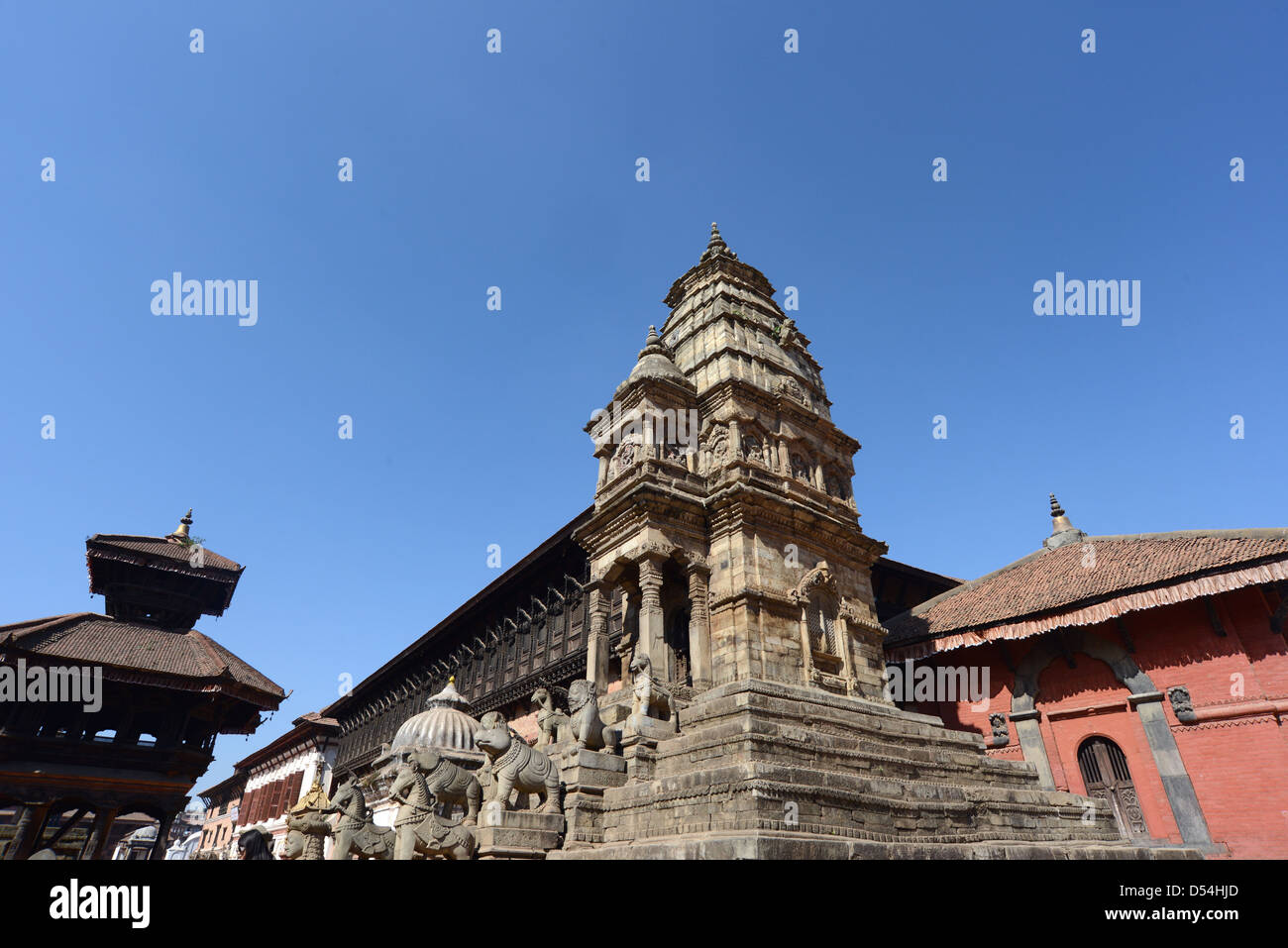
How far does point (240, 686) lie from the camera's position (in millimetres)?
27438

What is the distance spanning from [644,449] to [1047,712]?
41.8 ft

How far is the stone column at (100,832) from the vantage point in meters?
23.5

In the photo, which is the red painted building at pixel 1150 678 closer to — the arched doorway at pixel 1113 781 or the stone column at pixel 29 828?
the arched doorway at pixel 1113 781

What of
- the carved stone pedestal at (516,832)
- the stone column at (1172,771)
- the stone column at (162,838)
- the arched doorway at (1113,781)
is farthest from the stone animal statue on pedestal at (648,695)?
the stone column at (162,838)

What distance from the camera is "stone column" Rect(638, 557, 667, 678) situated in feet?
47.0

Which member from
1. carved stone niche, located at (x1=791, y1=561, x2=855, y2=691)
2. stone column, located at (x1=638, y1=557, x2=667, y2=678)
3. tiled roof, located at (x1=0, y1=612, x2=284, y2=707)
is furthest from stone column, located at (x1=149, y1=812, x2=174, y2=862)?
carved stone niche, located at (x1=791, y1=561, x2=855, y2=691)

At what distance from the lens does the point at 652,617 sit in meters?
14.8

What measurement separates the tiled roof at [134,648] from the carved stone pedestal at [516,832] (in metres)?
22.1

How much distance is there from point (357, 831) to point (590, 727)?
4.01 meters

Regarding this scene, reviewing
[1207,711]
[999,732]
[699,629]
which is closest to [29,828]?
[699,629]

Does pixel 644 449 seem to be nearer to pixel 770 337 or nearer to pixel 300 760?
pixel 770 337

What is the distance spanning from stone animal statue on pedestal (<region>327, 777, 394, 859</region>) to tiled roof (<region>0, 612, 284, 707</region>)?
20.1 meters

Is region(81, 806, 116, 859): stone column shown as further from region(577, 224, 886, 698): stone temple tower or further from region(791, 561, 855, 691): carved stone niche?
region(791, 561, 855, 691): carved stone niche
